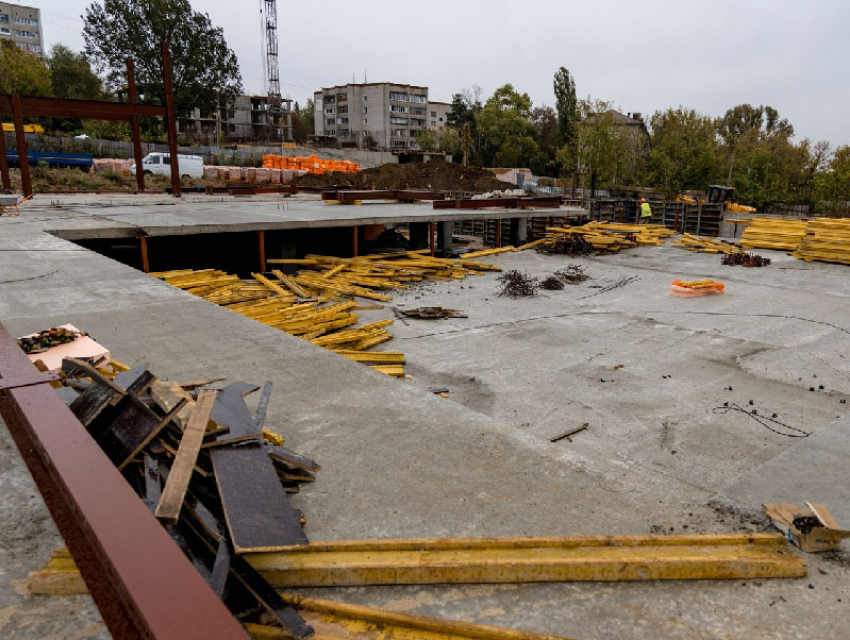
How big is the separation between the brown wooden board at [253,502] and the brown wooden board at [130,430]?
419 millimetres

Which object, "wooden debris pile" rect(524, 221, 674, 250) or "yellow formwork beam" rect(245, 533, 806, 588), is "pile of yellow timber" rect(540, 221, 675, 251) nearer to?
"wooden debris pile" rect(524, 221, 674, 250)

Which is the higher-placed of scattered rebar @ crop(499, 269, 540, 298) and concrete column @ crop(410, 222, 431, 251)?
concrete column @ crop(410, 222, 431, 251)

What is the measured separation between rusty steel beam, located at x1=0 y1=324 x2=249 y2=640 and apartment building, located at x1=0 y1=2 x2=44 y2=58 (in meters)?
147

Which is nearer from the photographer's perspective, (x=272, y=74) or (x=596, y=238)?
(x=596, y=238)

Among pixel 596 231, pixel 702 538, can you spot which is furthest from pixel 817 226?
pixel 702 538

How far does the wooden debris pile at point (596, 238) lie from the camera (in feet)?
72.2

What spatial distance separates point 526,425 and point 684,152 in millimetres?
40352

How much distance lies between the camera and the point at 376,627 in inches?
100

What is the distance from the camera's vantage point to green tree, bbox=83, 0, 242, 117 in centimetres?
6475

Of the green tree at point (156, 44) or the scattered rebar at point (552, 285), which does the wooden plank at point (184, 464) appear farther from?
the green tree at point (156, 44)

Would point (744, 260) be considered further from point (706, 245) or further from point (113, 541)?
point (113, 541)

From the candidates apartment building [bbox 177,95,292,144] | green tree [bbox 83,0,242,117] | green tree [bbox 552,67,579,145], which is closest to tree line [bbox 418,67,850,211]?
green tree [bbox 552,67,579,145]

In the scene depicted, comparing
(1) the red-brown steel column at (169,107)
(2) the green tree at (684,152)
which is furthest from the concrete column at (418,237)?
(2) the green tree at (684,152)

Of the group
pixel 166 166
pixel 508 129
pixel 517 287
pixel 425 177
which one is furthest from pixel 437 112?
pixel 517 287
